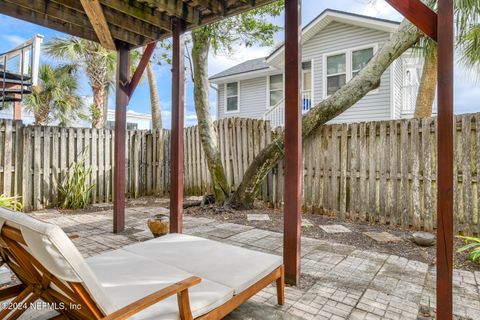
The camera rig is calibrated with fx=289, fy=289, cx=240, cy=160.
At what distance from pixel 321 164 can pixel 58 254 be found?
4.80 metres

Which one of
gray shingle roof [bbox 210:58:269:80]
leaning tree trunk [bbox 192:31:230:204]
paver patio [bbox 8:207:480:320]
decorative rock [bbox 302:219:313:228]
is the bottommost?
paver patio [bbox 8:207:480:320]

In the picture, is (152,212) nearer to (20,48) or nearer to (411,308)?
(20,48)

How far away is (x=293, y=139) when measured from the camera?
2.54 meters

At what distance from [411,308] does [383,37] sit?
8486 mm

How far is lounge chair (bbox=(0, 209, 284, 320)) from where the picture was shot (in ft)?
4.05

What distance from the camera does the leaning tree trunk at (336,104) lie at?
4.92 metres

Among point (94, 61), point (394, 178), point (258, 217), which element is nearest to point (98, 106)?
point (94, 61)

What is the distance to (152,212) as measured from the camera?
5641 millimetres

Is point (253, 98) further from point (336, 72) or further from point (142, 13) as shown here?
point (142, 13)

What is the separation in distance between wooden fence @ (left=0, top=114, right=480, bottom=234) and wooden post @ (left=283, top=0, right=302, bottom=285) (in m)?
2.85

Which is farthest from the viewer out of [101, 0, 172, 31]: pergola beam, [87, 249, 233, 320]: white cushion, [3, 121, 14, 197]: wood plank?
[3, 121, 14, 197]: wood plank

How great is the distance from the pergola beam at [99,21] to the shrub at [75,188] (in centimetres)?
315

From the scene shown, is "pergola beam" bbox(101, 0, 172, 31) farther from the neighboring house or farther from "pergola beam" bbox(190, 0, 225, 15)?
the neighboring house

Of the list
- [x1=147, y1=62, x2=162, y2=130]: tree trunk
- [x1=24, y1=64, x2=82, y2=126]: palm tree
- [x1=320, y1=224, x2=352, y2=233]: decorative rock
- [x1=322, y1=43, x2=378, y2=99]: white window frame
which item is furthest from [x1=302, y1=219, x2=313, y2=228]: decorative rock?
[x1=24, y1=64, x2=82, y2=126]: palm tree
